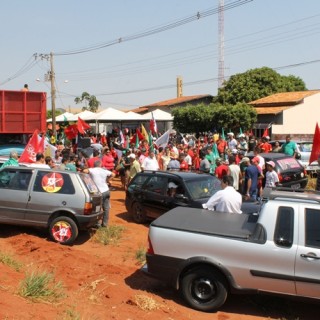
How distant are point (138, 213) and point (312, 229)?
6289mm

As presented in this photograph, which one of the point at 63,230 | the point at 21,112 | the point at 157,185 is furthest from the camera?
the point at 21,112

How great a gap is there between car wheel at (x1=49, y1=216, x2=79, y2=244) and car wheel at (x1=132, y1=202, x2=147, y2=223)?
2499 mm

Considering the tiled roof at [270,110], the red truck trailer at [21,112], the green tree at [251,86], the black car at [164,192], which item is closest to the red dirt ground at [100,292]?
the black car at [164,192]

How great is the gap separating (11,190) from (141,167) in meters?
5.07

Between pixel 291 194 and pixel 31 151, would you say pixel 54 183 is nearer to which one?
pixel 31 151

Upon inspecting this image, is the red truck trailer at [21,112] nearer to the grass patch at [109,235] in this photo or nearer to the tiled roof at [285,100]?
the grass patch at [109,235]

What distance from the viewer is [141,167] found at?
46.4ft

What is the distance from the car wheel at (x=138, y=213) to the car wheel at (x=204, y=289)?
5151mm

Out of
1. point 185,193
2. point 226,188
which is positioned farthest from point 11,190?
point 226,188

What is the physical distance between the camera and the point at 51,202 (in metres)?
9.51

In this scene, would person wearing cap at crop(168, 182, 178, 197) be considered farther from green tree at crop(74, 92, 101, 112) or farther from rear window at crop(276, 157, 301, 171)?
green tree at crop(74, 92, 101, 112)

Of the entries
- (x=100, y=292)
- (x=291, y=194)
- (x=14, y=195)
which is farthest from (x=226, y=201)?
(x=14, y=195)

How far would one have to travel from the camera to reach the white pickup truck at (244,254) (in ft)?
19.9

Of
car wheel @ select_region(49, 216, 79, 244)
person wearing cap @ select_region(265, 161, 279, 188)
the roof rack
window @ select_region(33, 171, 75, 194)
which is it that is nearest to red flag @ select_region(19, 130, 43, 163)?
window @ select_region(33, 171, 75, 194)
